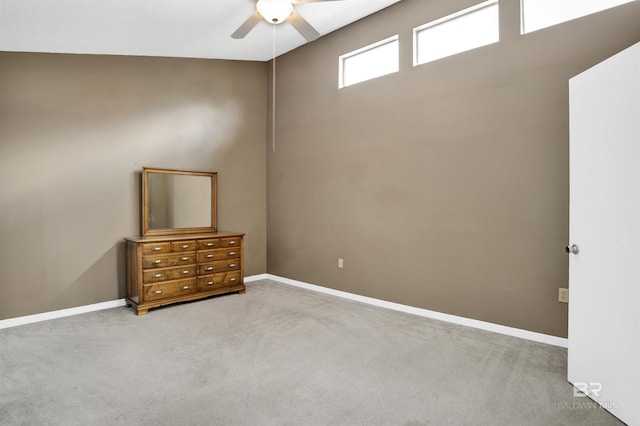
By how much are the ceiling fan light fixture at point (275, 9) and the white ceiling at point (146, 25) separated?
35 centimetres

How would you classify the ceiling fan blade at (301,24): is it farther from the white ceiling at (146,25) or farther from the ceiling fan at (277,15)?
the white ceiling at (146,25)

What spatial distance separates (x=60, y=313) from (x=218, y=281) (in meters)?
1.58

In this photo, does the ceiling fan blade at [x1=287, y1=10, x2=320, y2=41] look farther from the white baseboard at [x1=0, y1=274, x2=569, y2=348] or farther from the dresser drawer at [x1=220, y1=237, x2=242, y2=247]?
the white baseboard at [x1=0, y1=274, x2=569, y2=348]

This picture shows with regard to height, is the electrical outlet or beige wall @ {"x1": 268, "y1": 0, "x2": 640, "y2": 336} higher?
beige wall @ {"x1": 268, "y1": 0, "x2": 640, "y2": 336}

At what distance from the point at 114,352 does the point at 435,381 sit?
7.83 feet

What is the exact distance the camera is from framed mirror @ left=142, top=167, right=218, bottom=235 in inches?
156

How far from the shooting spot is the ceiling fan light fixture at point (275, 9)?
107 inches

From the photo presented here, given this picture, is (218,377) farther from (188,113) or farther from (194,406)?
(188,113)

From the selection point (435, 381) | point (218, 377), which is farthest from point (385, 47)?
point (218, 377)

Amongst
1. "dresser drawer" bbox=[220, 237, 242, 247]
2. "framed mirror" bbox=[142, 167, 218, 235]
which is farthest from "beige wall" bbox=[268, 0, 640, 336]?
"framed mirror" bbox=[142, 167, 218, 235]

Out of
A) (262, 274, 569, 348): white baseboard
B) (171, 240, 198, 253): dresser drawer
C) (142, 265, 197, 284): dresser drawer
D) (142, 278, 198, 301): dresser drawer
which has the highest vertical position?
(171, 240, 198, 253): dresser drawer

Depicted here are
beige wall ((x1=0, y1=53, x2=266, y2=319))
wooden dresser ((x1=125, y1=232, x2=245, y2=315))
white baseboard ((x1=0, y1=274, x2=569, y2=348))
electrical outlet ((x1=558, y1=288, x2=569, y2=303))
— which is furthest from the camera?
wooden dresser ((x1=125, y1=232, x2=245, y2=315))

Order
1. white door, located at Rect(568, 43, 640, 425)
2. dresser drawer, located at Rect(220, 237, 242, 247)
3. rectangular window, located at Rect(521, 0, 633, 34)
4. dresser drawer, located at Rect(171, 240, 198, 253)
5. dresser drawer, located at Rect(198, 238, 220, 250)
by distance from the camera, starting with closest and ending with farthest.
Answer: white door, located at Rect(568, 43, 640, 425)
rectangular window, located at Rect(521, 0, 633, 34)
dresser drawer, located at Rect(171, 240, 198, 253)
dresser drawer, located at Rect(198, 238, 220, 250)
dresser drawer, located at Rect(220, 237, 242, 247)

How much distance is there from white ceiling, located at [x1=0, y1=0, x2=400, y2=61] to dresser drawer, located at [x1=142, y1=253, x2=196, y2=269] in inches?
86.4
